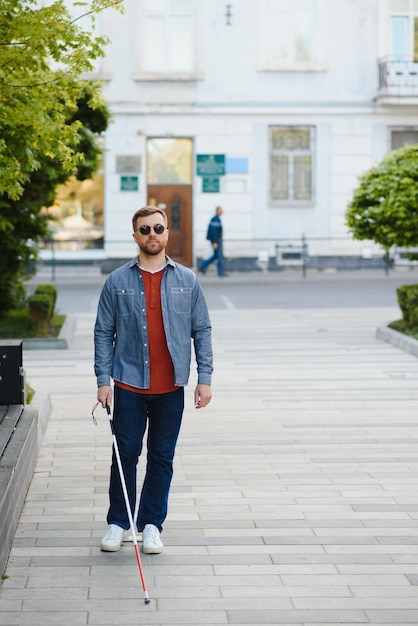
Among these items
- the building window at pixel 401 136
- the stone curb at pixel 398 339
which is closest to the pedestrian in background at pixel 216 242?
the building window at pixel 401 136

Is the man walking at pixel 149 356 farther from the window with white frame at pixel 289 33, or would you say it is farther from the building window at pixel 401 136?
the building window at pixel 401 136

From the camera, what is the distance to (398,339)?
1602cm

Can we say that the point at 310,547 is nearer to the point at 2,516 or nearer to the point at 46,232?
the point at 2,516

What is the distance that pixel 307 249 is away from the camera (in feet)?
106

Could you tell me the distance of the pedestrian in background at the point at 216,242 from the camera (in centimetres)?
Result: 3066

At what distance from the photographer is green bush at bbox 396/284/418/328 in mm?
16312

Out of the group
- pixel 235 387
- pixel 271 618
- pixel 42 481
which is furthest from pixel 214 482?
pixel 235 387

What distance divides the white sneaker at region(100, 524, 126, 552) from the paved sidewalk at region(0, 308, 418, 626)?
0.06 meters

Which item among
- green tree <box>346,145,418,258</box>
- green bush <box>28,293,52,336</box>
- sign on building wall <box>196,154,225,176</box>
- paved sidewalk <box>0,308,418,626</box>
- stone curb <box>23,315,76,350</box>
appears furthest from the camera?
sign on building wall <box>196,154,225,176</box>

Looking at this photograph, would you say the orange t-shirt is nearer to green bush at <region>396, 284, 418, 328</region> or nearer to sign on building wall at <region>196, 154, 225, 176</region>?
green bush at <region>396, 284, 418, 328</region>

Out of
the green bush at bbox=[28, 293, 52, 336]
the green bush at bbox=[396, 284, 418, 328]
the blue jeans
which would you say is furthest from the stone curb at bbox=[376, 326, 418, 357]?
the blue jeans

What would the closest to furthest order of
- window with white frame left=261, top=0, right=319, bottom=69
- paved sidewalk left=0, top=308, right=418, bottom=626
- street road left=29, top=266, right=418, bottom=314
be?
paved sidewalk left=0, top=308, right=418, bottom=626 → street road left=29, top=266, right=418, bottom=314 → window with white frame left=261, top=0, right=319, bottom=69

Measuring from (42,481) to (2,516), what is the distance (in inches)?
84.8

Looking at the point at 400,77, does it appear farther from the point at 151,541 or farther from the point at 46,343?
the point at 151,541
